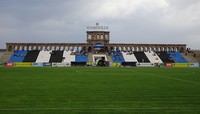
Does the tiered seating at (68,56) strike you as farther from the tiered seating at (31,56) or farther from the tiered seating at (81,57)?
the tiered seating at (31,56)

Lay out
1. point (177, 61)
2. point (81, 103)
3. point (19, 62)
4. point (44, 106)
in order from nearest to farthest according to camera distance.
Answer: point (44, 106)
point (81, 103)
point (19, 62)
point (177, 61)

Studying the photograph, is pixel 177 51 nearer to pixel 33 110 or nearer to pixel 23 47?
pixel 23 47

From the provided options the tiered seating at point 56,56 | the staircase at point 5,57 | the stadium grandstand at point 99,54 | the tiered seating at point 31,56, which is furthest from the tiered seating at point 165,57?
the staircase at point 5,57

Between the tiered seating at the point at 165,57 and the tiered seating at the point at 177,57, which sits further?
the tiered seating at the point at 177,57

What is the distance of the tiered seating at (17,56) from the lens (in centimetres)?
9225

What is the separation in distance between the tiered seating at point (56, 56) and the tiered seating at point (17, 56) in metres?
9.79

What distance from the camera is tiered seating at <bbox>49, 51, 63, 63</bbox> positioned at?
92.0 meters

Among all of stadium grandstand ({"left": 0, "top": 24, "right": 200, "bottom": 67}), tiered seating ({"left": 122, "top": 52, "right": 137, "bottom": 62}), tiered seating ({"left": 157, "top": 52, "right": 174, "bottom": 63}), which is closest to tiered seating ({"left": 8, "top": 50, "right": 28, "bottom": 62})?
stadium grandstand ({"left": 0, "top": 24, "right": 200, "bottom": 67})

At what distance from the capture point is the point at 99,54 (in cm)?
10131

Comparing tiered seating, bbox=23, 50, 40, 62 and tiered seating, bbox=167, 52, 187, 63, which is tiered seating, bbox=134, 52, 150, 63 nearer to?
tiered seating, bbox=167, 52, 187, 63

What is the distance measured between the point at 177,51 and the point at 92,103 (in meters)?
102

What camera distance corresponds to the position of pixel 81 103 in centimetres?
1146

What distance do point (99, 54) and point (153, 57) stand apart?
62.6 feet

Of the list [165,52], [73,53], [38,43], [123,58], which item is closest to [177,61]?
[165,52]
